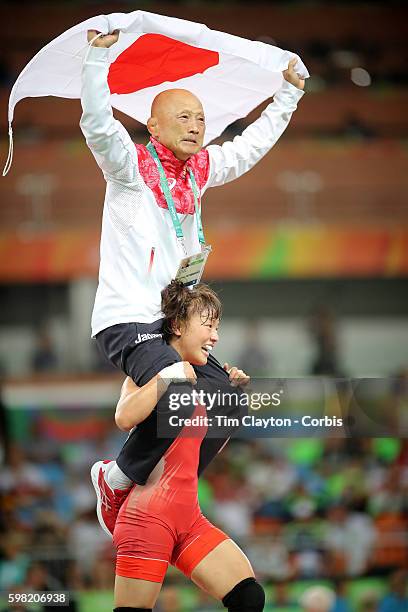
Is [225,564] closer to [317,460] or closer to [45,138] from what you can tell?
[317,460]

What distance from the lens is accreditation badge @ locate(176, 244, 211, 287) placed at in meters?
3.10

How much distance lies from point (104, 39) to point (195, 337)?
2.94 ft

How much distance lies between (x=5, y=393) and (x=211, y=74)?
218 inches

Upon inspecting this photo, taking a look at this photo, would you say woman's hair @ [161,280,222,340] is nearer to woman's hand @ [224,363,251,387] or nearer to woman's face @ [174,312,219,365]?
woman's face @ [174,312,219,365]

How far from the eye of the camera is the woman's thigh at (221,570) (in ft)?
10.4

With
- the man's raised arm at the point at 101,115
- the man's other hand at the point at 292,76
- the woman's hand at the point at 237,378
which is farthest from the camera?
the man's other hand at the point at 292,76

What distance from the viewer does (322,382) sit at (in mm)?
2980

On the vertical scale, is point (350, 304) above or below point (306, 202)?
below

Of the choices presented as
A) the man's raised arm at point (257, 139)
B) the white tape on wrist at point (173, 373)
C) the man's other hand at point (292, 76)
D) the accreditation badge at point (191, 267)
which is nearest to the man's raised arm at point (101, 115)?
the accreditation badge at point (191, 267)

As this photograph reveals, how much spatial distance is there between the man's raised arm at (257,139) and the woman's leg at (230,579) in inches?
47.1

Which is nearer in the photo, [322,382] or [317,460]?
[322,382]

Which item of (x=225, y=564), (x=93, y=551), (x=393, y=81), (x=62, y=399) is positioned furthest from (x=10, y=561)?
(x=393, y=81)

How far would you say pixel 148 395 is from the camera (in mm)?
2928

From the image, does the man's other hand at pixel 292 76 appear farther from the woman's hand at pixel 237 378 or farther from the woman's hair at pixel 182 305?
the woman's hand at pixel 237 378
